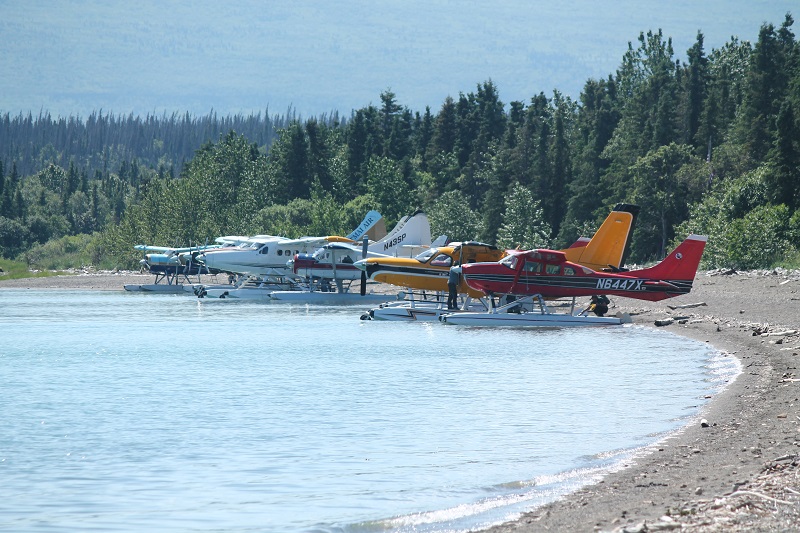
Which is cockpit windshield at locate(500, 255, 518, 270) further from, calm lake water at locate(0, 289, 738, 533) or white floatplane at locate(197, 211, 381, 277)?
white floatplane at locate(197, 211, 381, 277)

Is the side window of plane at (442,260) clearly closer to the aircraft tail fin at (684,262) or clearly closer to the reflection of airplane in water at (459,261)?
the reflection of airplane in water at (459,261)

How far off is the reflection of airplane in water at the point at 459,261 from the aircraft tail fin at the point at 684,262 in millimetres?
3812

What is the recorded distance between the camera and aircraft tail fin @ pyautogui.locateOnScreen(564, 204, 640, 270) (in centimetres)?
3158

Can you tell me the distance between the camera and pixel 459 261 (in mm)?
31297

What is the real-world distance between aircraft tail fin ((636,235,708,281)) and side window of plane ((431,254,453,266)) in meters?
6.83

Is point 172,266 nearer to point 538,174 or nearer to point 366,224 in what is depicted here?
point 366,224

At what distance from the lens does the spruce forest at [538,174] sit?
51.4 m

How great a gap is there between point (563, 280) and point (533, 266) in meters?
0.92

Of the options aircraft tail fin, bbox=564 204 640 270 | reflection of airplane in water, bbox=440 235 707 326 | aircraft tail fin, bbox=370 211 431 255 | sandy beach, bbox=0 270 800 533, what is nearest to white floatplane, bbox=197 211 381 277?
aircraft tail fin, bbox=370 211 431 255

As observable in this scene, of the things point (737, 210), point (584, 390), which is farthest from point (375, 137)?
point (584, 390)

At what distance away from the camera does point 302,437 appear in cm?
1294

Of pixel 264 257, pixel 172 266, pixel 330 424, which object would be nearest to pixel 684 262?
pixel 330 424

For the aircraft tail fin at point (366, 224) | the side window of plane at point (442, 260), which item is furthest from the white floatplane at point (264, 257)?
the side window of plane at point (442, 260)

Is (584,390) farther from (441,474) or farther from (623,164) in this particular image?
(623,164)
